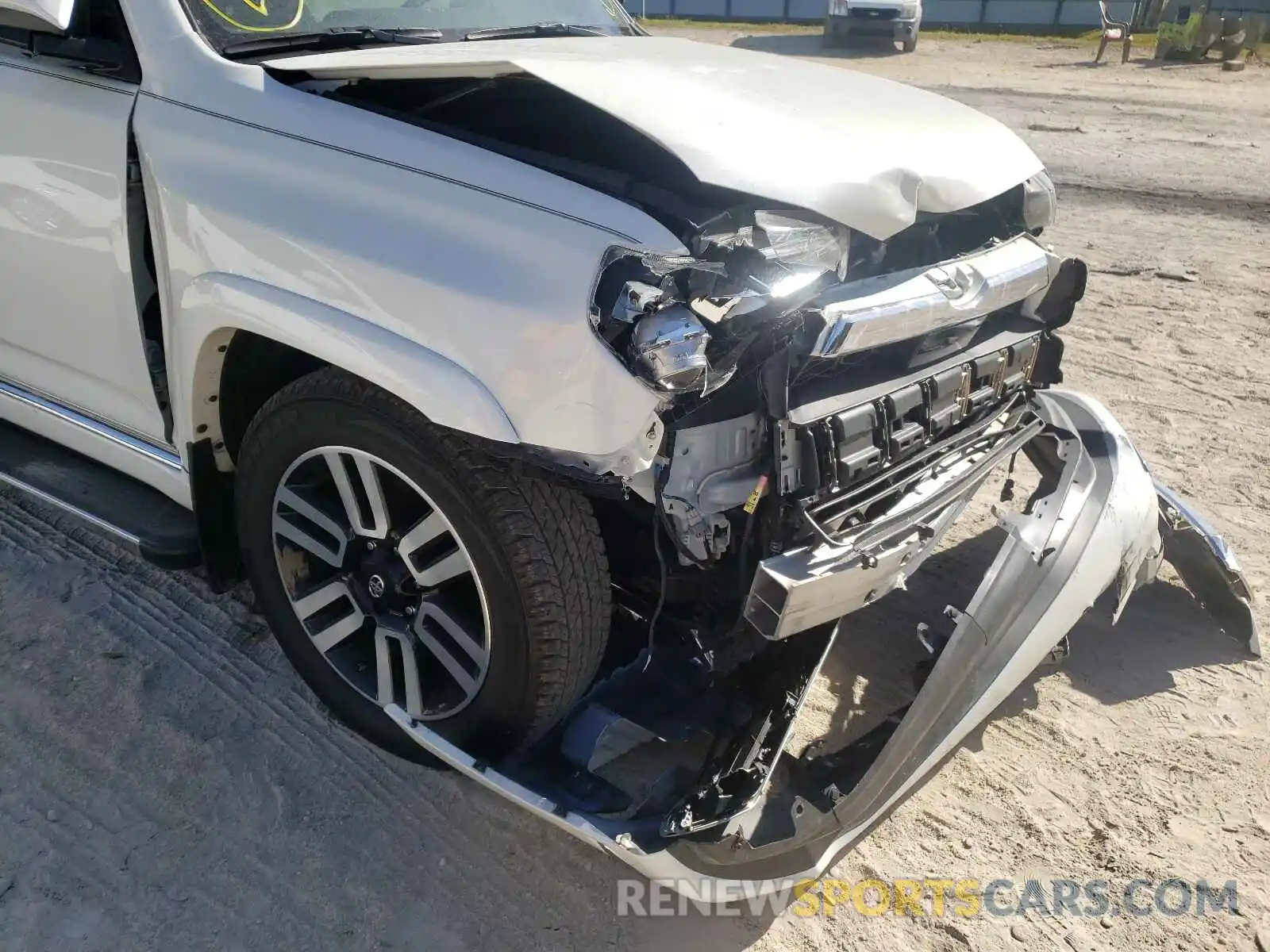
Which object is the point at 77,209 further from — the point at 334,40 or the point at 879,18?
the point at 879,18

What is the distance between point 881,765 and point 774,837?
0.29m

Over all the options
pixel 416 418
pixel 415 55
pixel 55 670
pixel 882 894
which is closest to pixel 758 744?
pixel 882 894

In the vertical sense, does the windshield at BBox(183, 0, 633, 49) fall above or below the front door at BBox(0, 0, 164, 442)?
above

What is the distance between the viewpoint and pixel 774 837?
2.12m

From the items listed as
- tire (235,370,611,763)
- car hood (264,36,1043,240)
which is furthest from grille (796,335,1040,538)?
tire (235,370,611,763)

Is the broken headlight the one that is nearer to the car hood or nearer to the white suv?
the white suv

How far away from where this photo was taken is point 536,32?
3166 millimetres

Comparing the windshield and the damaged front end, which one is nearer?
the damaged front end

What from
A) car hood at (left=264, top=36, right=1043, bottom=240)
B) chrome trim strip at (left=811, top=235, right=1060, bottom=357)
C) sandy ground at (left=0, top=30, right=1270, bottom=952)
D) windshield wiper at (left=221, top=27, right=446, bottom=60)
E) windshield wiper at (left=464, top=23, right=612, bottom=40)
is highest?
windshield wiper at (left=464, top=23, right=612, bottom=40)

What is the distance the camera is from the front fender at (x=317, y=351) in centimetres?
195

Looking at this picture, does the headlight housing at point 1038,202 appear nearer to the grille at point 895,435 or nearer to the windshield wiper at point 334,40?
the grille at point 895,435

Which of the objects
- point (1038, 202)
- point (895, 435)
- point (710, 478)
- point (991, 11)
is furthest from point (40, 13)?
point (991, 11)

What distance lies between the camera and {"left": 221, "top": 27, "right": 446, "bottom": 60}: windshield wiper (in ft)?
8.18

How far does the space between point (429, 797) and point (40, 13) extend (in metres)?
2.11
